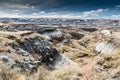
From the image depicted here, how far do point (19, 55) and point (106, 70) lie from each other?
144 ft

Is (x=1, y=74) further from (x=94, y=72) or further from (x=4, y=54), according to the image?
(x=4, y=54)

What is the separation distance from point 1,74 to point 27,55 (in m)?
82.5

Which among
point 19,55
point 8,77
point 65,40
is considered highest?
point 8,77

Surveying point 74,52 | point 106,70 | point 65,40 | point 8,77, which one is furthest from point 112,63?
point 65,40

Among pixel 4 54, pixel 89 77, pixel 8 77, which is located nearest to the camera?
pixel 8 77

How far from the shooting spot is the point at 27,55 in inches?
4621

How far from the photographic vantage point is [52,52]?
433 ft

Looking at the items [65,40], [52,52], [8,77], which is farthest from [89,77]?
[65,40]

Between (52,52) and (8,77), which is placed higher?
(8,77)

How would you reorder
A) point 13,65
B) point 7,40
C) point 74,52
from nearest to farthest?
1. point 13,65
2. point 7,40
3. point 74,52

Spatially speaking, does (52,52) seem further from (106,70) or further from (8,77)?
(8,77)

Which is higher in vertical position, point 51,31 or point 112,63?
point 112,63

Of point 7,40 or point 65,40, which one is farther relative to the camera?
point 65,40

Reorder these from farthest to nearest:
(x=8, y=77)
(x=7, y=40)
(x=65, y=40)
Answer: (x=65, y=40) → (x=7, y=40) → (x=8, y=77)
